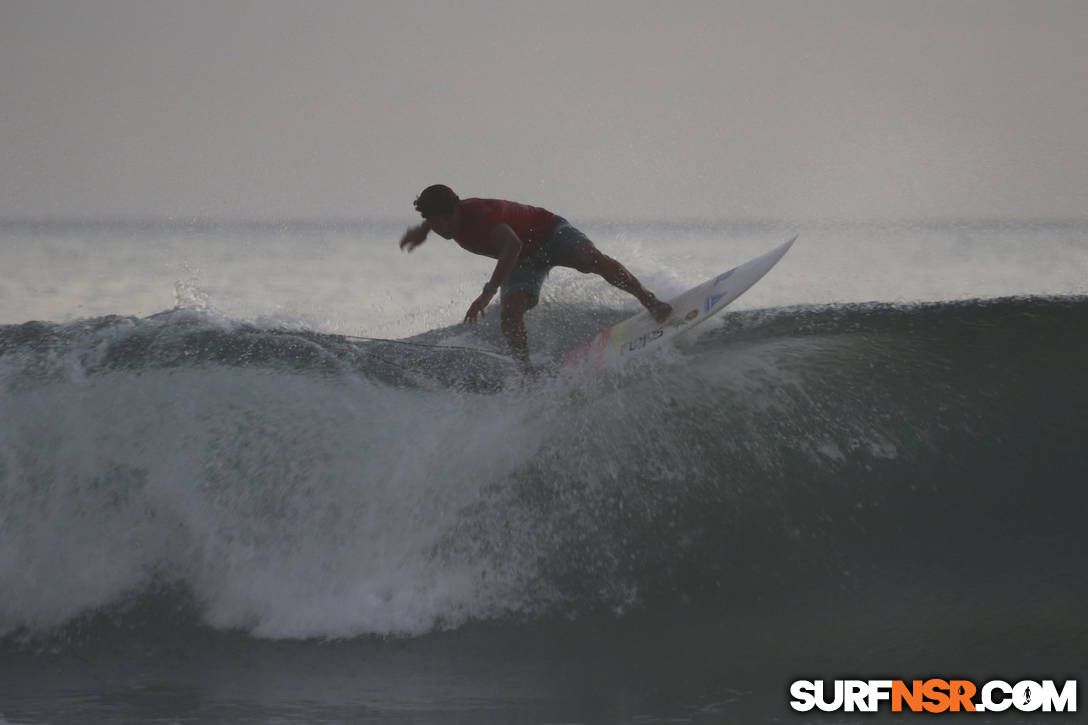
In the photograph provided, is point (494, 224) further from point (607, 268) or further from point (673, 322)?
point (673, 322)

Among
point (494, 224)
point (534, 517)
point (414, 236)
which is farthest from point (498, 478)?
point (414, 236)

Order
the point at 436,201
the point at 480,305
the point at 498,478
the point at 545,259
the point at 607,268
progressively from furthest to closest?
1. the point at 545,259
2. the point at 607,268
3. the point at 436,201
4. the point at 480,305
5. the point at 498,478

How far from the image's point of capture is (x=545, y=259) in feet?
19.1

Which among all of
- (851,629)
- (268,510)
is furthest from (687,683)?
(268,510)

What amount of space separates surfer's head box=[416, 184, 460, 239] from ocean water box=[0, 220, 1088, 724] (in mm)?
865

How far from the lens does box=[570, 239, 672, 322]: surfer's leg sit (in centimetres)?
568

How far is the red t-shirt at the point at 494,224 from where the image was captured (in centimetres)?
553

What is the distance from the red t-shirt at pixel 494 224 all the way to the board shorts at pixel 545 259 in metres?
0.04

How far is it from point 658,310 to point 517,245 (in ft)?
2.98

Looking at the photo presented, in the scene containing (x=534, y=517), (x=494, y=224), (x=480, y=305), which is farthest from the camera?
(x=494, y=224)

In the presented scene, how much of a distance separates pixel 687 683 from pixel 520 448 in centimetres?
157

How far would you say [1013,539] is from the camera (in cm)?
494

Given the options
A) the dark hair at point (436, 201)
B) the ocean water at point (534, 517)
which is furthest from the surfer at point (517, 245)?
the ocean water at point (534, 517)

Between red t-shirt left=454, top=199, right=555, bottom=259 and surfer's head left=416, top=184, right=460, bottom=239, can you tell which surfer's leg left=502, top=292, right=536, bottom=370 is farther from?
surfer's head left=416, top=184, right=460, bottom=239
